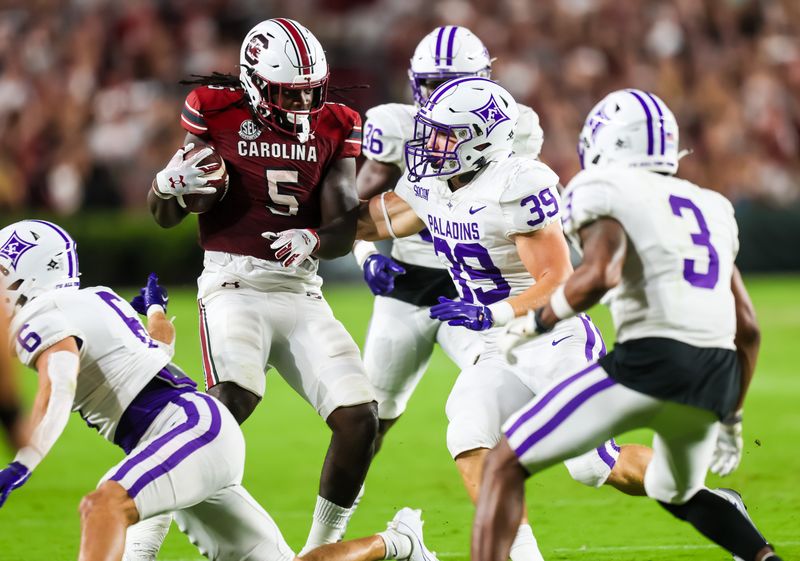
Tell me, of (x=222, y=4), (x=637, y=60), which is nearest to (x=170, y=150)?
(x=222, y=4)

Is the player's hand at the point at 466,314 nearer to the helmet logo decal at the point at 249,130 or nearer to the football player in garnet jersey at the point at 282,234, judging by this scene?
the football player in garnet jersey at the point at 282,234

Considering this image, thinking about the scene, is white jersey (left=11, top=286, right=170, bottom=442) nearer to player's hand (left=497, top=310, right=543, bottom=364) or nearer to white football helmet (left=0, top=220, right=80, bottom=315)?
white football helmet (left=0, top=220, right=80, bottom=315)

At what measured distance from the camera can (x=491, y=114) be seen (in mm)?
5094

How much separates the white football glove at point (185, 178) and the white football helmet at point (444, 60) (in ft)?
4.90

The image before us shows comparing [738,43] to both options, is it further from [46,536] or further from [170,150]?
[46,536]

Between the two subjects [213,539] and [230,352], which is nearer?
[213,539]

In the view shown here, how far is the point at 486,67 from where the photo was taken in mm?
6461

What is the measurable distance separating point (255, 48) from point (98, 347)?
1635 mm

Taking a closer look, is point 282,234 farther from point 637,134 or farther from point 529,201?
point 637,134

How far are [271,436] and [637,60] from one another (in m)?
9.16

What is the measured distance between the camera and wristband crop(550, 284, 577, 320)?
411cm

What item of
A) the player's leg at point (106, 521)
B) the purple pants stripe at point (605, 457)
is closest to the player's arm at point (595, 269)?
the purple pants stripe at point (605, 457)

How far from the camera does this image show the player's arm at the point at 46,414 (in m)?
4.05

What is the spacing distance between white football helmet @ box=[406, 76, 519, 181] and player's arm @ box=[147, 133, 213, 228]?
0.94m
